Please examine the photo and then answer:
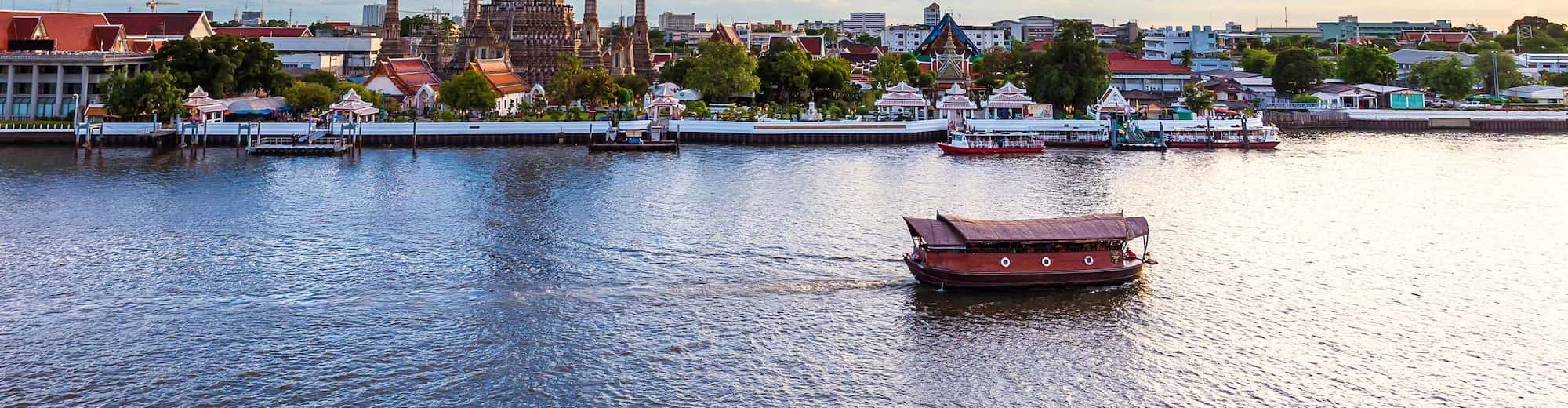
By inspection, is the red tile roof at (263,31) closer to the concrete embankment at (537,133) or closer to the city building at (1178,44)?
the concrete embankment at (537,133)

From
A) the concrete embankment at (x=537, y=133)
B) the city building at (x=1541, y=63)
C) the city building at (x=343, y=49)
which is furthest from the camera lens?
the city building at (x=1541, y=63)

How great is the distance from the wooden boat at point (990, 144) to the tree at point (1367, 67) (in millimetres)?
41621

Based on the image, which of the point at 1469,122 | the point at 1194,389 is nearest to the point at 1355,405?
the point at 1194,389

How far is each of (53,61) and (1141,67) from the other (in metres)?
64.1

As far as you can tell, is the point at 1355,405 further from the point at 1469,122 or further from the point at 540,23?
the point at 540,23

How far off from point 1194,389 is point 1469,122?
61.8 m

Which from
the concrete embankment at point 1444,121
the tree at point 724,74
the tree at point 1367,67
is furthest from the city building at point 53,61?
the tree at point 1367,67

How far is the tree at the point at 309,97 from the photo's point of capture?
211ft

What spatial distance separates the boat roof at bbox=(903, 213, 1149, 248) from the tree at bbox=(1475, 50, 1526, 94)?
75669mm

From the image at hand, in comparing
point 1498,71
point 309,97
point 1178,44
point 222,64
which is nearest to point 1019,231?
point 309,97

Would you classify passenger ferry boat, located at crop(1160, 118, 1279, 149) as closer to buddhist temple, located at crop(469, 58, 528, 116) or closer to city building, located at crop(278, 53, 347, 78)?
buddhist temple, located at crop(469, 58, 528, 116)

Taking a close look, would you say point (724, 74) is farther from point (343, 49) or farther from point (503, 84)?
point (343, 49)

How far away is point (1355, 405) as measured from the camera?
1878 centimetres

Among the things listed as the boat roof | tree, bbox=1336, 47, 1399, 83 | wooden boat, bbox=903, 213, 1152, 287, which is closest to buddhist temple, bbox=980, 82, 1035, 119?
tree, bbox=1336, 47, 1399, 83
